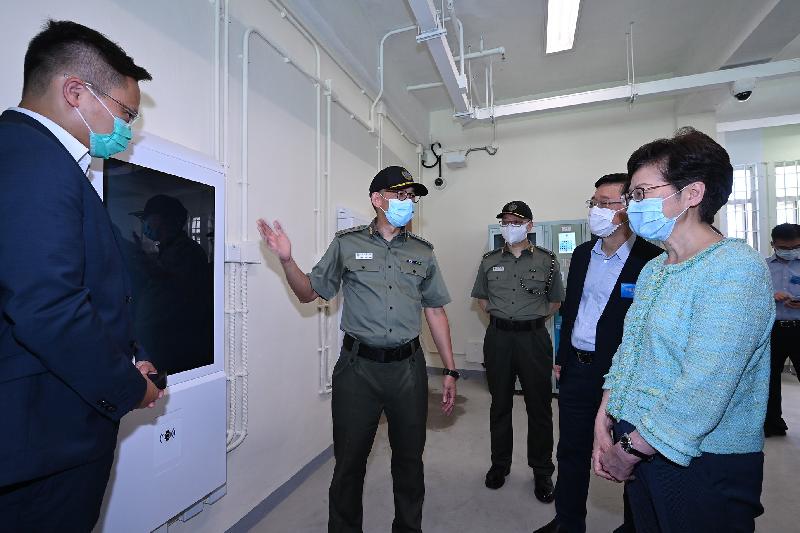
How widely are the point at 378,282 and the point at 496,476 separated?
5.51 feet

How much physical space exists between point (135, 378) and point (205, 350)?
31.9 inches

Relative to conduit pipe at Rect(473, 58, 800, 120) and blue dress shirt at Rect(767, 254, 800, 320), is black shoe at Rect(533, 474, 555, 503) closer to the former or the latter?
blue dress shirt at Rect(767, 254, 800, 320)

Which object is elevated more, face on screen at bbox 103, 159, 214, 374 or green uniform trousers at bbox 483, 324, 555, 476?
face on screen at bbox 103, 159, 214, 374

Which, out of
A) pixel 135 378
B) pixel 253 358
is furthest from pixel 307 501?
pixel 135 378

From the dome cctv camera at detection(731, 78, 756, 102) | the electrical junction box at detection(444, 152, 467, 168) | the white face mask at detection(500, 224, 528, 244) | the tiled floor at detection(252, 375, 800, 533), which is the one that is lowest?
the tiled floor at detection(252, 375, 800, 533)

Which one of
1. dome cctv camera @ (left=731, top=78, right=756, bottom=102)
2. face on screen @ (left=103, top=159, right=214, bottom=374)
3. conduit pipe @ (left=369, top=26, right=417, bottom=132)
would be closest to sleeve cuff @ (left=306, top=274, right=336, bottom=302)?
face on screen @ (left=103, top=159, right=214, bottom=374)

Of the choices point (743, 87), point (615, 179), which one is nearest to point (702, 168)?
point (615, 179)

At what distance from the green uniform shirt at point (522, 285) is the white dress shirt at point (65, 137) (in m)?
2.52

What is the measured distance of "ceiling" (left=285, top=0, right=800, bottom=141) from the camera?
310cm

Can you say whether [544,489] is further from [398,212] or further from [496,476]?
[398,212]

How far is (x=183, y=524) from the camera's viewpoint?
1.75 m

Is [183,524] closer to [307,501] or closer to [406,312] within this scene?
[307,501]

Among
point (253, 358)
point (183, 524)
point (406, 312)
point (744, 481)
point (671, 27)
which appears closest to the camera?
point (744, 481)

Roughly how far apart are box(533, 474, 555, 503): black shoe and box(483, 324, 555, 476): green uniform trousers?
0.04 m
